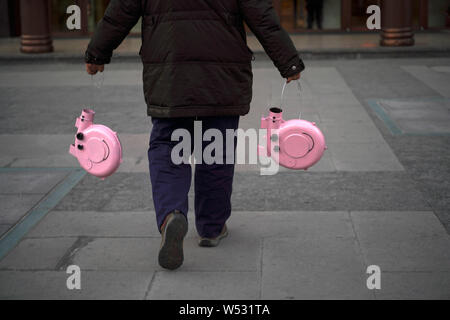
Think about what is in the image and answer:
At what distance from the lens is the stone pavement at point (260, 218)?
11.9ft

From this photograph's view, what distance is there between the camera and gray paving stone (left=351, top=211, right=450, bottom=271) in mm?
3838

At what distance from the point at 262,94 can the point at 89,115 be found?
572cm

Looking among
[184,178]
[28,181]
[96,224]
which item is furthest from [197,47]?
[28,181]

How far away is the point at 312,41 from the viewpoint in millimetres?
16359

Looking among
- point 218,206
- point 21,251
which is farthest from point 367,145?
point 21,251

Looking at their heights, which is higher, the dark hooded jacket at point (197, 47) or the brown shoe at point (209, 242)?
the dark hooded jacket at point (197, 47)

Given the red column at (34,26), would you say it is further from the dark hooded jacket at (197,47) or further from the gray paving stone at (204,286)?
the gray paving stone at (204,286)

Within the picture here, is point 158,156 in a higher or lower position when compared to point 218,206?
higher

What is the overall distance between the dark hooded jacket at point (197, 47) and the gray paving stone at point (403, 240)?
1.11 metres

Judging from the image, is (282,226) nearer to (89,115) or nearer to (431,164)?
(89,115)

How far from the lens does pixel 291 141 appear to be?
4.16 m

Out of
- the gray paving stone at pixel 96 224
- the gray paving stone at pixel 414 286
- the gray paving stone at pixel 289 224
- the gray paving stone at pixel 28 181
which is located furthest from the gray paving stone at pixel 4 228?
the gray paving stone at pixel 414 286
